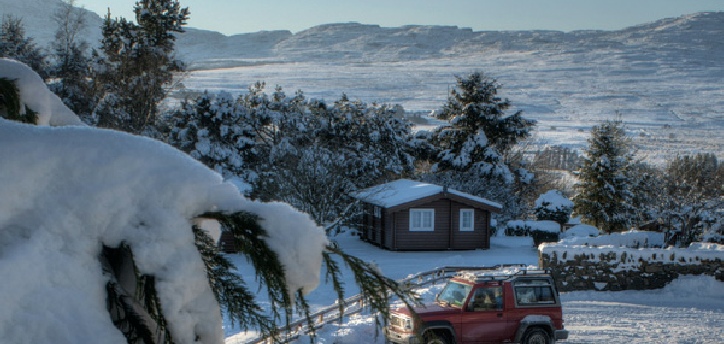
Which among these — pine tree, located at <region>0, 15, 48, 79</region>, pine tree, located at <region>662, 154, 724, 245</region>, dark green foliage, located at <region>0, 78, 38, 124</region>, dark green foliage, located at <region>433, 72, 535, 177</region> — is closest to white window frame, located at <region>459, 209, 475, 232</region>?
pine tree, located at <region>662, 154, 724, 245</region>

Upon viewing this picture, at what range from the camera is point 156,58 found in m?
43.3

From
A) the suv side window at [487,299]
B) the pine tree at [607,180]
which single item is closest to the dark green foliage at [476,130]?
the pine tree at [607,180]

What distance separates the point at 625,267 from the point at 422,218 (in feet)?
39.0

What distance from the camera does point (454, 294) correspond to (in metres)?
16.2

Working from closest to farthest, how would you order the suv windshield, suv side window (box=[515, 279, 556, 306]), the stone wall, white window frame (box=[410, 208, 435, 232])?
the suv windshield → suv side window (box=[515, 279, 556, 306]) → the stone wall → white window frame (box=[410, 208, 435, 232])

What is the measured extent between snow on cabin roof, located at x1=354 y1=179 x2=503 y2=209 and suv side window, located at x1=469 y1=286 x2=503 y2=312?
18661mm

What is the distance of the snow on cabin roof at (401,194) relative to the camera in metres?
35.3

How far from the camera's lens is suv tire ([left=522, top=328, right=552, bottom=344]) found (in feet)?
52.0

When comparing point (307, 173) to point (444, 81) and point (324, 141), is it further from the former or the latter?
point (444, 81)

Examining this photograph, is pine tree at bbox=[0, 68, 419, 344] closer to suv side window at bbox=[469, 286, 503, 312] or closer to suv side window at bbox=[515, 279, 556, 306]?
suv side window at bbox=[469, 286, 503, 312]

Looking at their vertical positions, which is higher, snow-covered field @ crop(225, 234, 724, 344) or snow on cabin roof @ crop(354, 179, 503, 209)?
snow on cabin roof @ crop(354, 179, 503, 209)

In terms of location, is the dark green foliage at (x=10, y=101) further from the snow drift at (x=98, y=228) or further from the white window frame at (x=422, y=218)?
the white window frame at (x=422, y=218)

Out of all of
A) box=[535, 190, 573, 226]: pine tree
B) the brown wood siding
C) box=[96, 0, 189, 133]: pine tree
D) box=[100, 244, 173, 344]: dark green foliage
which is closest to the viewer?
box=[100, 244, 173, 344]: dark green foliage

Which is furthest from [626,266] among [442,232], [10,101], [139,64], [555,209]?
[139,64]
